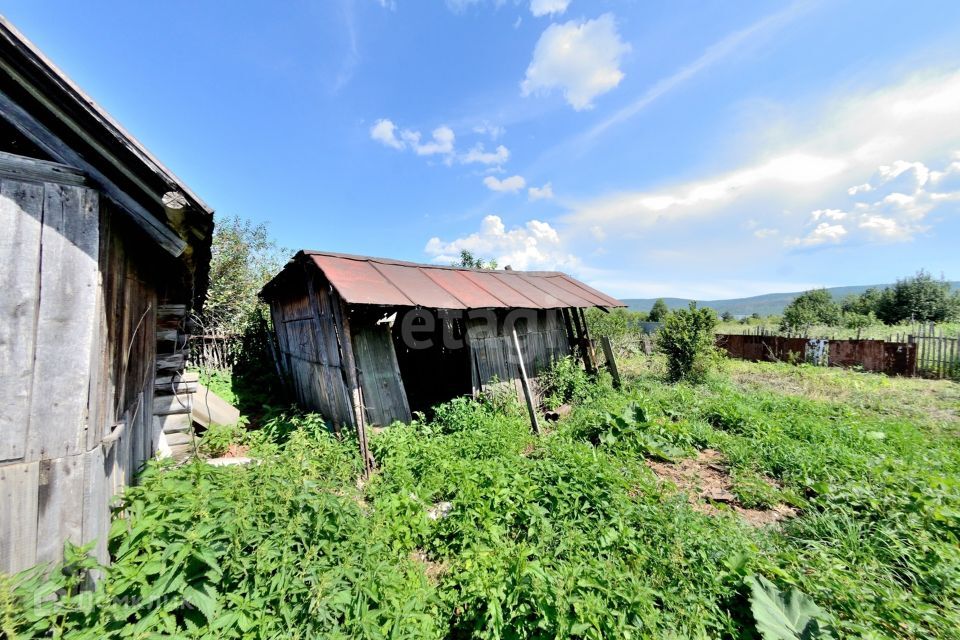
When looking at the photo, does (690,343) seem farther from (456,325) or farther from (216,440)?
(216,440)

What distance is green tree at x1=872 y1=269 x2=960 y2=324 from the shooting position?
23656 millimetres

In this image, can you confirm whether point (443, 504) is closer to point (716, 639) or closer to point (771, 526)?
point (716, 639)

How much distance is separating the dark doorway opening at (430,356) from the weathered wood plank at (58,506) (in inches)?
252

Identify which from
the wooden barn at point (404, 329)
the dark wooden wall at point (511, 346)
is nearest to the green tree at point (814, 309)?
the dark wooden wall at point (511, 346)

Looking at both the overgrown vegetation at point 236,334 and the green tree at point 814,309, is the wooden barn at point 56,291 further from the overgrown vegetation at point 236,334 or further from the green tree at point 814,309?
the green tree at point 814,309

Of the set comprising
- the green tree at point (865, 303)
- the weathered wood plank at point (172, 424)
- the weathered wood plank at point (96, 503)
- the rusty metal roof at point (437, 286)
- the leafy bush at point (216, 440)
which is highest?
the green tree at point (865, 303)

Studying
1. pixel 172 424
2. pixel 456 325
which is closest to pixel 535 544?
pixel 172 424

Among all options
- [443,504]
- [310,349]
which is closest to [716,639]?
[443,504]

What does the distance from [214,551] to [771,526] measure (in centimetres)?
542

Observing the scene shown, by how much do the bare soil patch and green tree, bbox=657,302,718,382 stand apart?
556 centimetres

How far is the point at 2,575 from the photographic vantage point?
1.71 meters

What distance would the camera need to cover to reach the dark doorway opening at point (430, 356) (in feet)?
28.9

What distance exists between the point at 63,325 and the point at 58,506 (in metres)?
1.05

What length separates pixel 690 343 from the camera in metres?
10.7
